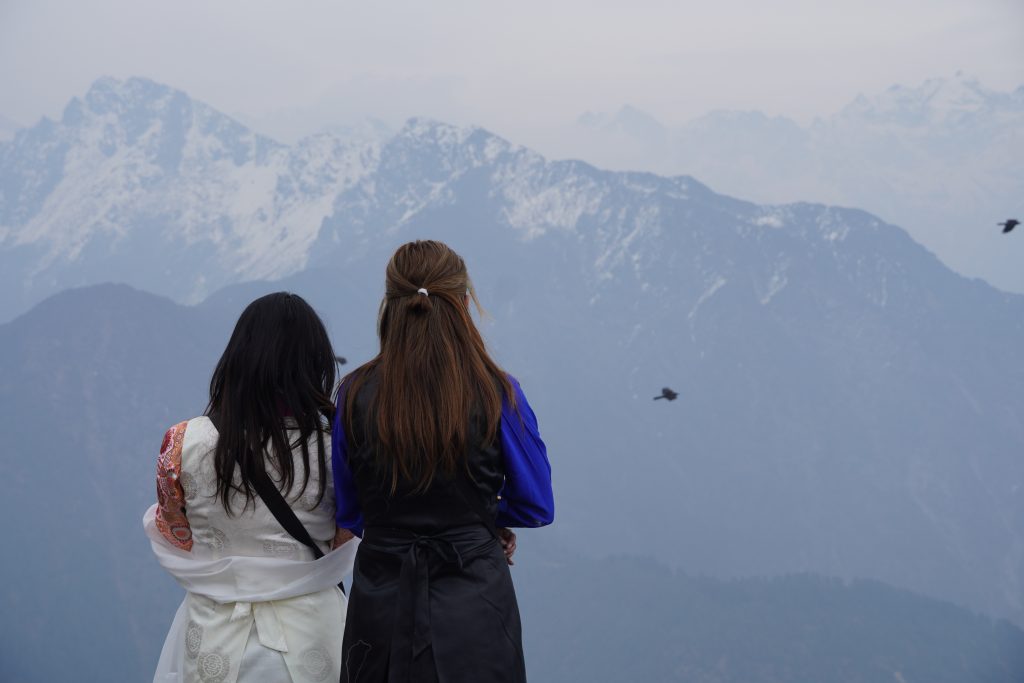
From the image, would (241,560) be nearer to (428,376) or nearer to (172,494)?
(172,494)

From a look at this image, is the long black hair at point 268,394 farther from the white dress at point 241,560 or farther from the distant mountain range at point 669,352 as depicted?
the distant mountain range at point 669,352

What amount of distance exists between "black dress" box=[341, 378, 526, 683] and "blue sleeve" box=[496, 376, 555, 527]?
32mm

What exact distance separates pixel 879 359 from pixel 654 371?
15.7 metres

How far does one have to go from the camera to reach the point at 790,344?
63625mm

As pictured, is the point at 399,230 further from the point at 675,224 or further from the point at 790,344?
the point at 790,344

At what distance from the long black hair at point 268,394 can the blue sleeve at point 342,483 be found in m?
0.05

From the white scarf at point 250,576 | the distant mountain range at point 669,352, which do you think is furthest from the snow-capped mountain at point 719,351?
the white scarf at point 250,576

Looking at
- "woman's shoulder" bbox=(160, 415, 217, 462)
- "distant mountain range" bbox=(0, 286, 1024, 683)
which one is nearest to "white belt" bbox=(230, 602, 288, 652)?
"woman's shoulder" bbox=(160, 415, 217, 462)

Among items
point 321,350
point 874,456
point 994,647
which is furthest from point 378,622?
point 874,456

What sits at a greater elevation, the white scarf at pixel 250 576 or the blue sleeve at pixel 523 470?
the blue sleeve at pixel 523 470

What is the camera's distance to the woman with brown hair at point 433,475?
144 centimetres

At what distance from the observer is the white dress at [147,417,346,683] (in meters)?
1.61

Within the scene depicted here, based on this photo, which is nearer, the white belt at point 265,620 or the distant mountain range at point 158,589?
the white belt at point 265,620

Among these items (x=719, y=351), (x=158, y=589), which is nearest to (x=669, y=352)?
(x=719, y=351)
